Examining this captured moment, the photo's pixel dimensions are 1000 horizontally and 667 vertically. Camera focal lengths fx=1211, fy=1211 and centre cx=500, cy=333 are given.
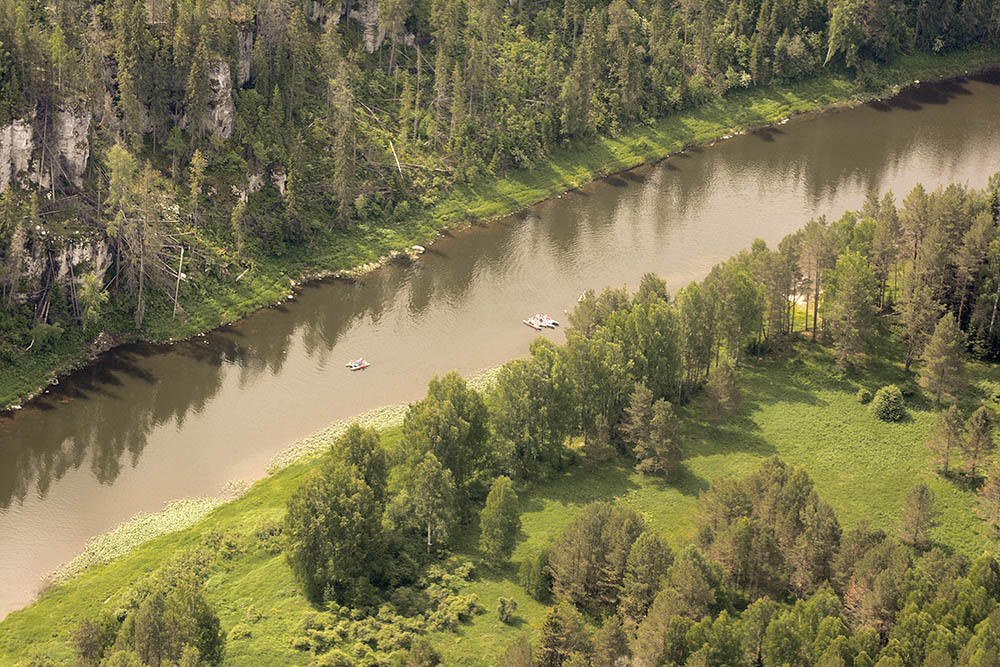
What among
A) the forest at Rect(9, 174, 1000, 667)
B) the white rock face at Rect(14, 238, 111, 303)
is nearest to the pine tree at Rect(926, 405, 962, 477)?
the forest at Rect(9, 174, 1000, 667)

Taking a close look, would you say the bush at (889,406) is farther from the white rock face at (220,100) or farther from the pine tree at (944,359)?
the white rock face at (220,100)

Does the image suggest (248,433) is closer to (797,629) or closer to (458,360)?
(458,360)

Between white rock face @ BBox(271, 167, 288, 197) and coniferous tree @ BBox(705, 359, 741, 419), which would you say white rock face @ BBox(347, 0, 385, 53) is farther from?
coniferous tree @ BBox(705, 359, 741, 419)

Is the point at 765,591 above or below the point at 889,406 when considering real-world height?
below

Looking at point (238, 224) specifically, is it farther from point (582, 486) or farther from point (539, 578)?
point (539, 578)

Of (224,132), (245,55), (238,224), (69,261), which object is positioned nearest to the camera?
(69,261)

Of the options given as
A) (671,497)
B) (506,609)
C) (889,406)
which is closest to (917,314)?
(889,406)
